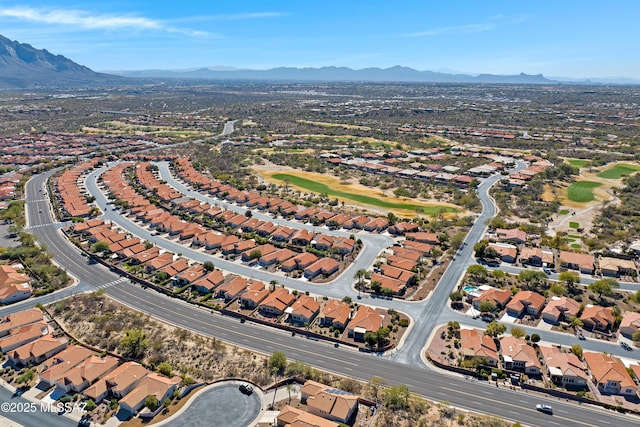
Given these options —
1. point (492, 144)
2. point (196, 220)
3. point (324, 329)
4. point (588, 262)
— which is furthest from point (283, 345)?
point (492, 144)

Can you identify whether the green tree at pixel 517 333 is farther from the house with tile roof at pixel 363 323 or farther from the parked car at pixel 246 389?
the parked car at pixel 246 389

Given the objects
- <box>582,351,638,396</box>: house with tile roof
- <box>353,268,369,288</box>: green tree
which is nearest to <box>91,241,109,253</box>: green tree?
<box>353,268,369,288</box>: green tree

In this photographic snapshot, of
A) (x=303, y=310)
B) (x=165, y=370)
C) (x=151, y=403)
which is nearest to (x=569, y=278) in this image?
(x=303, y=310)

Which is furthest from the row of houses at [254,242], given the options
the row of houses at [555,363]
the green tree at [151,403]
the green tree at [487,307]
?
the green tree at [151,403]

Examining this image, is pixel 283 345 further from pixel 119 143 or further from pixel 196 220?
pixel 119 143

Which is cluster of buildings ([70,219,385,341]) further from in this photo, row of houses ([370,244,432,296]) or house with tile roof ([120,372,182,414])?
house with tile roof ([120,372,182,414])

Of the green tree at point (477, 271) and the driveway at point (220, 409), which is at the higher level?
the green tree at point (477, 271)
